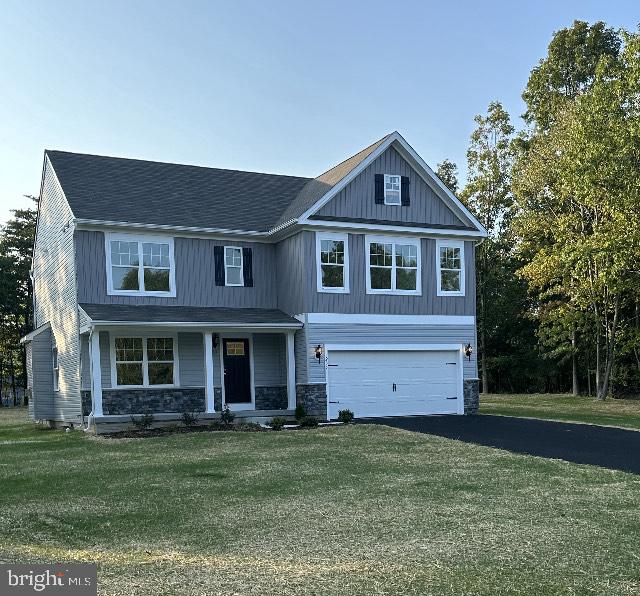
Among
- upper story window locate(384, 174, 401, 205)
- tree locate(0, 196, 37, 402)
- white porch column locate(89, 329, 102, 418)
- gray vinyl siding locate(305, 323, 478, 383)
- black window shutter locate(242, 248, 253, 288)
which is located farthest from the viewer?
tree locate(0, 196, 37, 402)

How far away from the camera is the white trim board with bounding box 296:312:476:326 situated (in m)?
19.9

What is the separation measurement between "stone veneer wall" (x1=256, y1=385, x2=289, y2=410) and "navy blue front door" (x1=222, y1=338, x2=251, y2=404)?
0.34 meters

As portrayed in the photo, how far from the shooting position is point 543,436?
15344mm

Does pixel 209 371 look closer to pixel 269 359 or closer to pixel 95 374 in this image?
pixel 269 359

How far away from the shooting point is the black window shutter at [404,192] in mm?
21188

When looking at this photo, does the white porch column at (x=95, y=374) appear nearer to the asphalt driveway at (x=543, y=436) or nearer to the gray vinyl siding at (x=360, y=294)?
the gray vinyl siding at (x=360, y=294)

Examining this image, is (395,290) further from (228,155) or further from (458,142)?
(458,142)

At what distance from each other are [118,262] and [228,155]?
11.9 m

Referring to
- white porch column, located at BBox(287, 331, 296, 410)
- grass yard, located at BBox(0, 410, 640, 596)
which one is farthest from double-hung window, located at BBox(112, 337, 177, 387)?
grass yard, located at BBox(0, 410, 640, 596)

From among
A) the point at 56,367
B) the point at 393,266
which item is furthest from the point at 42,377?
the point at 393,266

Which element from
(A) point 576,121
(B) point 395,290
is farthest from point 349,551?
(A) point 576,121

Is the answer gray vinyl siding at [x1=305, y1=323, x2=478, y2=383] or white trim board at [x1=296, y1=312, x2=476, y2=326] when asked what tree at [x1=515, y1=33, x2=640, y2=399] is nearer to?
white trim board at [x1=296, y1=312, x2=476, y2=326]

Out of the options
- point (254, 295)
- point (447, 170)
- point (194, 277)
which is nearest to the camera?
point (194, 277)

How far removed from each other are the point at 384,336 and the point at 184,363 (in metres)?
6.00
